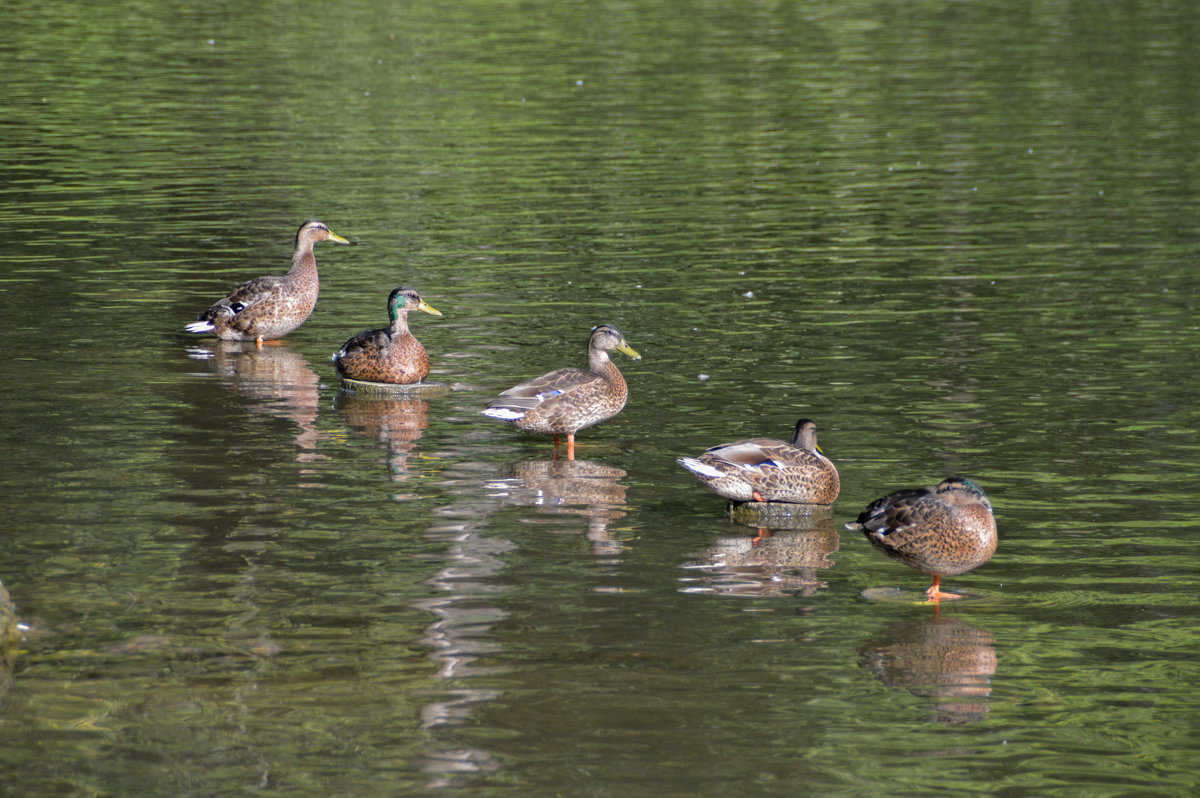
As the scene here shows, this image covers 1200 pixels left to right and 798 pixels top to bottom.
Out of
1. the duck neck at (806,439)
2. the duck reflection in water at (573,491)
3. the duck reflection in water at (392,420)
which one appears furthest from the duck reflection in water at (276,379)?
the duck neck at (806,439)

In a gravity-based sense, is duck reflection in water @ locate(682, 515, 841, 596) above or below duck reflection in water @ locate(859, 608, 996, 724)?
above

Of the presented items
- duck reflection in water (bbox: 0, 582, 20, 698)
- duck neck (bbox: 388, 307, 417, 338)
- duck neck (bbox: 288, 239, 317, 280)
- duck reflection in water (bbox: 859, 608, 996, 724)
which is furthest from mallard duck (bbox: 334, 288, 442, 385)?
duck reflection in water (bbox: 859, 608, 996, 724)

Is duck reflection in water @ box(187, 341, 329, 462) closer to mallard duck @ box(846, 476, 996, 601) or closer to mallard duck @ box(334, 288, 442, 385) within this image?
mallard duck @ box(334, 288, 442, 385)

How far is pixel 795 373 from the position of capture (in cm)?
1775

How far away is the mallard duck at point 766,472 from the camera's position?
1268 centimetres

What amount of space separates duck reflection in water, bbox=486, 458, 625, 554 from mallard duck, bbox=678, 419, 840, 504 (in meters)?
0.90

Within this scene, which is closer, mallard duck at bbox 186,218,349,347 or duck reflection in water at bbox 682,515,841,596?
duck reflection in water at bbox 682,515,841,596

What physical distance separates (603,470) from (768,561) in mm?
2883

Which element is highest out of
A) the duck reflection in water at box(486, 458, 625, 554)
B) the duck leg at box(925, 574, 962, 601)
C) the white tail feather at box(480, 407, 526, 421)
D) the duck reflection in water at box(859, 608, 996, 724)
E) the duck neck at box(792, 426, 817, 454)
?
the duck neck at box(792, 426, 817, 454)

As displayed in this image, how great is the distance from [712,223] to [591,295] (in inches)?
270

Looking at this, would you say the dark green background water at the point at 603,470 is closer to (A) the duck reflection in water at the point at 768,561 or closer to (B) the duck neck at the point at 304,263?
(A) the duck reflection in water at the point at 768,561

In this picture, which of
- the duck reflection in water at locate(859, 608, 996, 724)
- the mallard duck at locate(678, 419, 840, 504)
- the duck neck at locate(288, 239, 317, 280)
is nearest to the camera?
the duck reflection in water at locate(859, 608, 996, 724)

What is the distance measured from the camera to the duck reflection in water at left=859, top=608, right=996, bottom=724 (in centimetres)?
950

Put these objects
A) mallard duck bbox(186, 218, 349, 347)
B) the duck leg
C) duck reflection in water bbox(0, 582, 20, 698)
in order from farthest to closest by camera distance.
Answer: mallard duck bbox(186, 218, 349, 347) → the duck leg → duck reflection in water bbox(0, 582, 20, 698)
